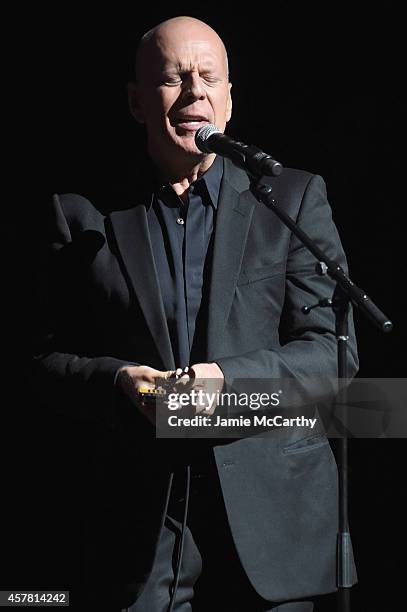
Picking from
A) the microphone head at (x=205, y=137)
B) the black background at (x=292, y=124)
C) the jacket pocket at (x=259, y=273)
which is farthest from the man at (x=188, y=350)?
the black background at (x=292, y=124)

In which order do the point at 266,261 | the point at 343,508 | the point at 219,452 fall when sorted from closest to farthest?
1. the point at 343,508
2. the point at 219,452
3. the point at 266,261

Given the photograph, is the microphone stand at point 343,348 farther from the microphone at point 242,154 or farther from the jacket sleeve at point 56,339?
the jacket sleeve at point 56,339

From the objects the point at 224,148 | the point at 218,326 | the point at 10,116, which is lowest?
the point at 218,326

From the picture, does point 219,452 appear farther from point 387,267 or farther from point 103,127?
point 103,127

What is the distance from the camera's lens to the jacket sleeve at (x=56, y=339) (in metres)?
2.49

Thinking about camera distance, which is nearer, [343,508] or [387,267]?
[343,508]

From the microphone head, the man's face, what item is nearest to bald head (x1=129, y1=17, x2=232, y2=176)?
Result: the man's face

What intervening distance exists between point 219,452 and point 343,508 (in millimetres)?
481

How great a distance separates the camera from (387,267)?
329cm

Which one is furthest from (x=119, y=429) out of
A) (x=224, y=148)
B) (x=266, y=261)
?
(x=224, y=148)

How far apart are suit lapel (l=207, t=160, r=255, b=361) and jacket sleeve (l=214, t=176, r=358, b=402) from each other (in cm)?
13

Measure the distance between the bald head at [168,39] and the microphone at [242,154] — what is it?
18.4 inches

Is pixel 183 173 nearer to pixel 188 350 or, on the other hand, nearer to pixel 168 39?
pixel 168 39

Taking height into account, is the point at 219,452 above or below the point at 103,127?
below
